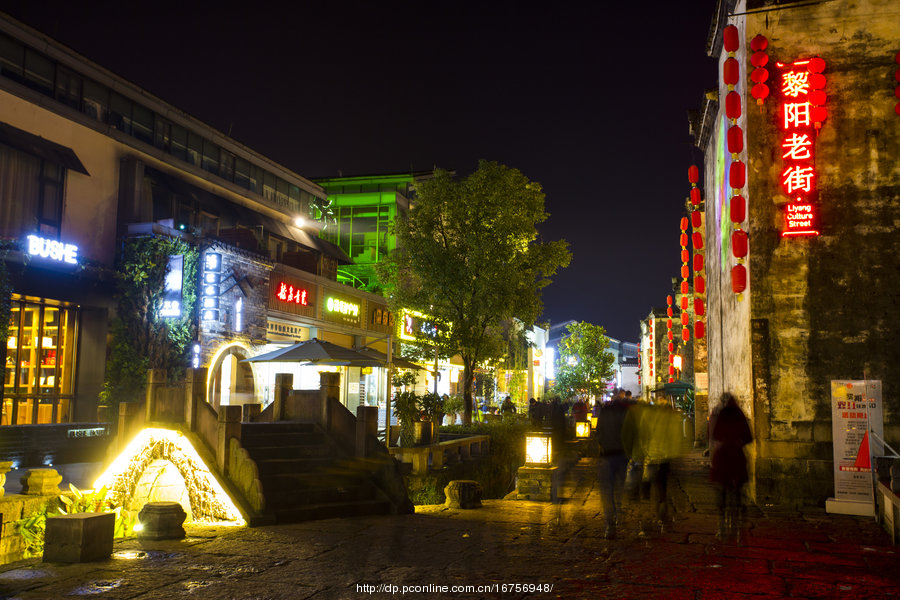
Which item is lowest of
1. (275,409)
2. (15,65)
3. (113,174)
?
(275,409)

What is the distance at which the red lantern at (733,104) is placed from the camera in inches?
554

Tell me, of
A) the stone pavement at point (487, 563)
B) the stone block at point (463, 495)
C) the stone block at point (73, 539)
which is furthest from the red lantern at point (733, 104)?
the stone block at point (73, 539)

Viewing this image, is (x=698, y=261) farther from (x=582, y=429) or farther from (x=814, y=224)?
(x=814, y=224)

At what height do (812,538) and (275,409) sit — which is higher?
(275,409)

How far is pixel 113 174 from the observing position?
20578 mm

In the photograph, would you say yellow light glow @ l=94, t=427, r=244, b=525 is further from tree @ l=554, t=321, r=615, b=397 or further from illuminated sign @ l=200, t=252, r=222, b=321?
tree @ l=554, t=321, r=615, b=397

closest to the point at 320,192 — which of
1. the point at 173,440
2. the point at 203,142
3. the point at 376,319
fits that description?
the point at 376,319

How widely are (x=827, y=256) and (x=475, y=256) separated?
13.1 meters

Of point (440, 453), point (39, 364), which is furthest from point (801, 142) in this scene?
point (39, 364)

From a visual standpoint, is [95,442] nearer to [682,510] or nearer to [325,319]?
[325,319]

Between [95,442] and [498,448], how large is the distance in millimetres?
12892

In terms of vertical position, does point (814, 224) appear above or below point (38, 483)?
above

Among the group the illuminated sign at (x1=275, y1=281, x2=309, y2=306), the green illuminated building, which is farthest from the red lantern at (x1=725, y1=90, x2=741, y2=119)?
the green illuminated building

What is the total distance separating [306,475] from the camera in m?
11.7
